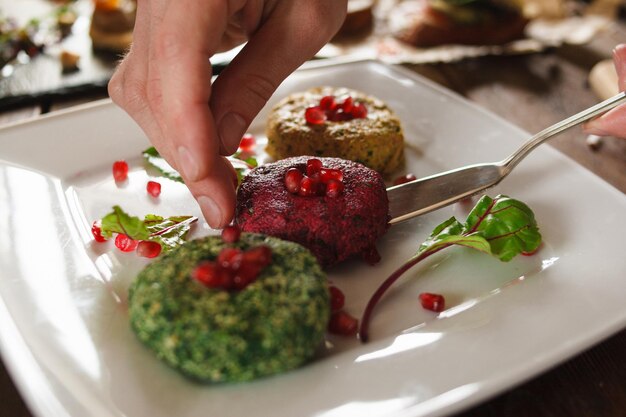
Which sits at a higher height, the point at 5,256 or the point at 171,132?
the point at 171,132

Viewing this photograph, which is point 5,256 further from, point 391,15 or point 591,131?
point 391,15

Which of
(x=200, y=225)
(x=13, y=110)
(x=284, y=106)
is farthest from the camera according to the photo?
(x=13, y=110)

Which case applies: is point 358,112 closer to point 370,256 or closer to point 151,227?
point 370,256

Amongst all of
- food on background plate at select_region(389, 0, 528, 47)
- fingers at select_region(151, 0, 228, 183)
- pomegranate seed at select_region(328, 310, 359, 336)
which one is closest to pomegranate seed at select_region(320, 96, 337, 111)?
fingers at select_region(151, 0, 228, 183)

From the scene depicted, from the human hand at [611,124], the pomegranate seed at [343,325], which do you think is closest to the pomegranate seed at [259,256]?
the pomegranate seed at [343,325]

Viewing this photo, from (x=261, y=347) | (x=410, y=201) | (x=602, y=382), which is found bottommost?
(x=602, y=382)

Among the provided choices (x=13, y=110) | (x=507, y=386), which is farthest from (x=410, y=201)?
(x=13, y=110)

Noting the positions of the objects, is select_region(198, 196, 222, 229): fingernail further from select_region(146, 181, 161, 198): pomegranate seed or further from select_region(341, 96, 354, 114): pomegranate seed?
select_region(341, 96, 354, 114): pomegranate seed
